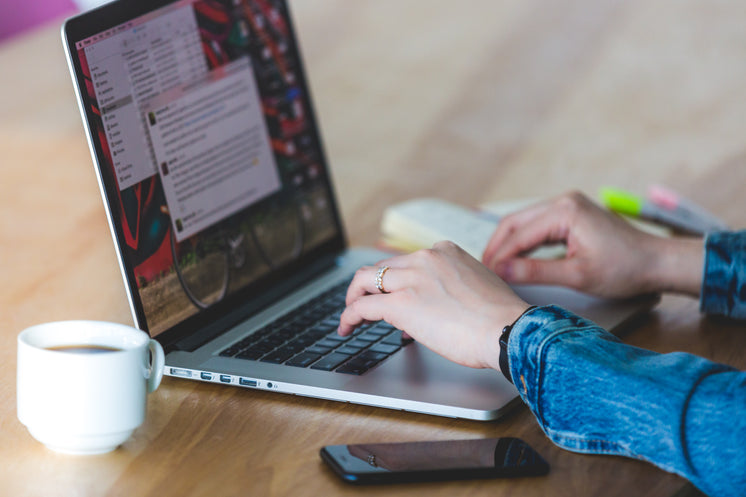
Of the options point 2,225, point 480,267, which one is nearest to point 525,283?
point 480,267

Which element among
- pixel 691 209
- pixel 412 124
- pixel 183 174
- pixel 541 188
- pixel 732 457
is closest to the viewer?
pixel 732 457

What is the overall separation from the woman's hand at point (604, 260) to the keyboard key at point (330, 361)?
0.25m

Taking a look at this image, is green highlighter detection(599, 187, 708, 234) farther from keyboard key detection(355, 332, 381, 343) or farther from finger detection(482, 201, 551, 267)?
keyboard key detection(355, 332, 381, 343)

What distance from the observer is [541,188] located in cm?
145

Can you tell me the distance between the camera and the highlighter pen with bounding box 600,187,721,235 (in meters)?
1.30

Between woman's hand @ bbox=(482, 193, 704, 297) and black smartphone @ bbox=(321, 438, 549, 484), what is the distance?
0.31 metres

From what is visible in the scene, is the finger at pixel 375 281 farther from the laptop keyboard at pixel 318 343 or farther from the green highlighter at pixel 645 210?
the green highlighter at pixel 645 210

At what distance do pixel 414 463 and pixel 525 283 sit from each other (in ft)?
1.25

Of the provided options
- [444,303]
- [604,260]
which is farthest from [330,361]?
[604,260]

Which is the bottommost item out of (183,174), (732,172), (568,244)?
(732,172)

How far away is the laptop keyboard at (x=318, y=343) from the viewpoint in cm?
93

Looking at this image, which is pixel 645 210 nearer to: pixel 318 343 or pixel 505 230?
pixel 505 230

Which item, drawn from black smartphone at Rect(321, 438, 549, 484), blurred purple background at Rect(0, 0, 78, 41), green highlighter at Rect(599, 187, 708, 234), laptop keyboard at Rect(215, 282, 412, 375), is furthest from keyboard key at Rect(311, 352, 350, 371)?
blurred purple background at Rect(0, 0, 78, 41)

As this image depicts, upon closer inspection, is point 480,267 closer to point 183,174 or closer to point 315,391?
point 315,391
